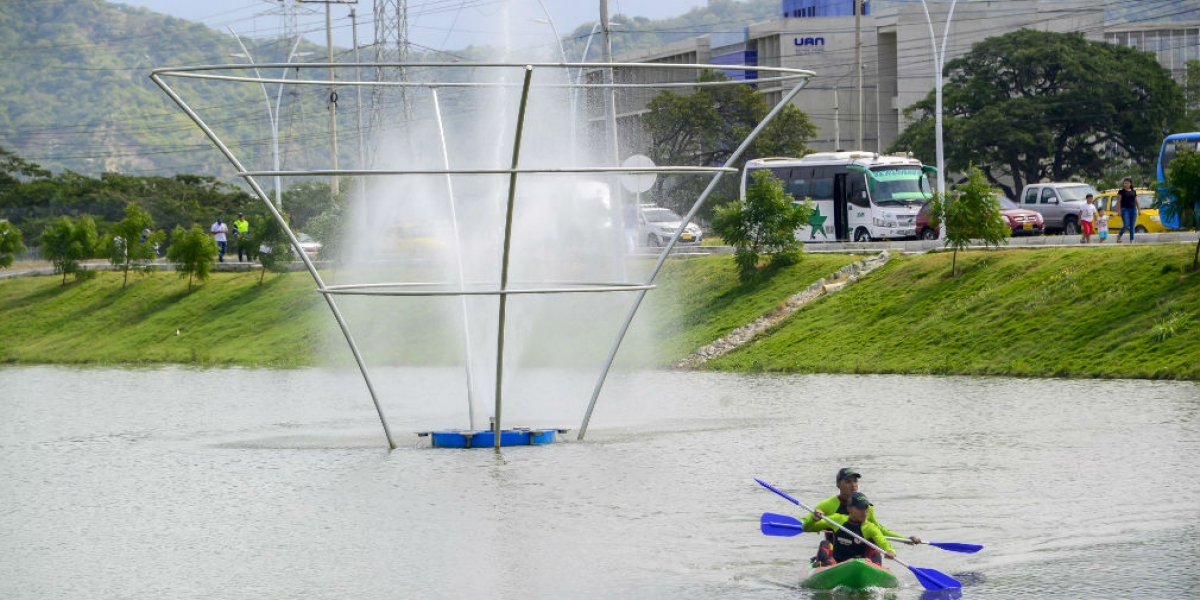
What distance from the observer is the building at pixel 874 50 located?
113m

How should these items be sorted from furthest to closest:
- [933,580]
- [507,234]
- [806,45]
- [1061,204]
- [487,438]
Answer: [806,45], [1061,204], [487,438], [507,234], [933,580]

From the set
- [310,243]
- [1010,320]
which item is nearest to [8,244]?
[310,243]

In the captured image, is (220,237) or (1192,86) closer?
(220,237)

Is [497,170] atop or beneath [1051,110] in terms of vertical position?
→ beneath

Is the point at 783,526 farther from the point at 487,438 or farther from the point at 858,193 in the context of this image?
the point at 858,193

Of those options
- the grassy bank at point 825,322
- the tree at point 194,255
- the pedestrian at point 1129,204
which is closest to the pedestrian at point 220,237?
the grassy bank at point 825,322

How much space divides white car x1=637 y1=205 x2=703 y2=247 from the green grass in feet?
35.7

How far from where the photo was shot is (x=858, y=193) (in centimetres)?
5953

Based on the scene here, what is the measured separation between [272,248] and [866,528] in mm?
49221

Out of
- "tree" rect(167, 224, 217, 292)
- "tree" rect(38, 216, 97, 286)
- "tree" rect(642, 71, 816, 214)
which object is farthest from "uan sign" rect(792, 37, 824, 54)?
"tree" rect(642, 71, 816, 214)

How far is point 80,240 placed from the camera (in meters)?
74.1

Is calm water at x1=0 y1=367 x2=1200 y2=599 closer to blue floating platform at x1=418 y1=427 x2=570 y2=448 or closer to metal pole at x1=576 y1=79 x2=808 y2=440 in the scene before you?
blue floating platform at x1=418 y1=427 x2=570 y2=448

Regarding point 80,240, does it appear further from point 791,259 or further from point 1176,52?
point 1176,52

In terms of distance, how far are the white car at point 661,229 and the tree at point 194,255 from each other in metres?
19.4
